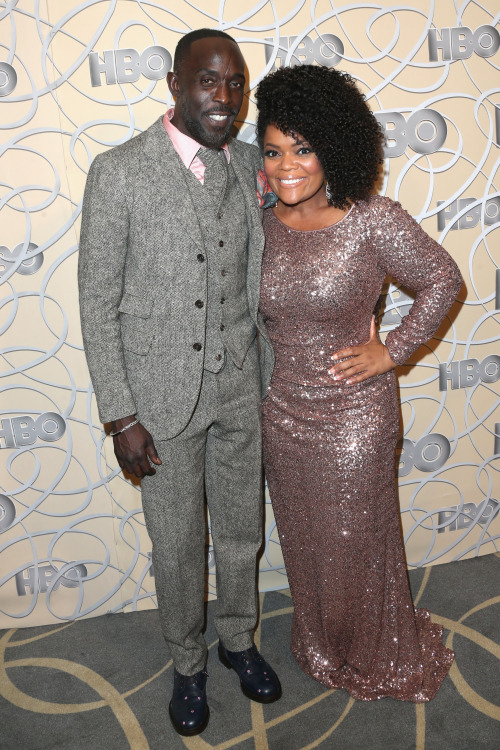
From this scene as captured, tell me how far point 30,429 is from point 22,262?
1.71 ft

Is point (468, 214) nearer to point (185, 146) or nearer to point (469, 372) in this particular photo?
point (469, 372)

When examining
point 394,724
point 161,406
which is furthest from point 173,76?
point 394,724

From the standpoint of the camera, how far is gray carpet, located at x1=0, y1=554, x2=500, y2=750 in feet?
6.14

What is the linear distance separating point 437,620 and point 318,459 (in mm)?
795

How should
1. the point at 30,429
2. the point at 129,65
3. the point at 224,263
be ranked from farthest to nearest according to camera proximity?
the point at 30,429 → the point at 129,65 → the point at 224,263

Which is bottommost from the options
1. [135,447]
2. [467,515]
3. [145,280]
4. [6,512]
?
[467,515]

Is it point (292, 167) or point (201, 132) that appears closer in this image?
point (201, 132)

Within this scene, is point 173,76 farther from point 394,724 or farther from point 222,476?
point 394,724

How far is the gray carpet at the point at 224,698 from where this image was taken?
187cm

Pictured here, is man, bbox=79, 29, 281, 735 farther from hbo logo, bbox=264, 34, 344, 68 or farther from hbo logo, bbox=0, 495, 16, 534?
hbo logo, bbox=0, 495, 16, 534

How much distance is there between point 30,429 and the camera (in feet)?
7.22

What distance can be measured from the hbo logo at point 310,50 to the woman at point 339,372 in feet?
0.86

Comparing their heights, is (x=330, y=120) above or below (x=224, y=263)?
above

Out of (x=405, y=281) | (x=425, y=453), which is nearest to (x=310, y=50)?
(x=405, y=281)
